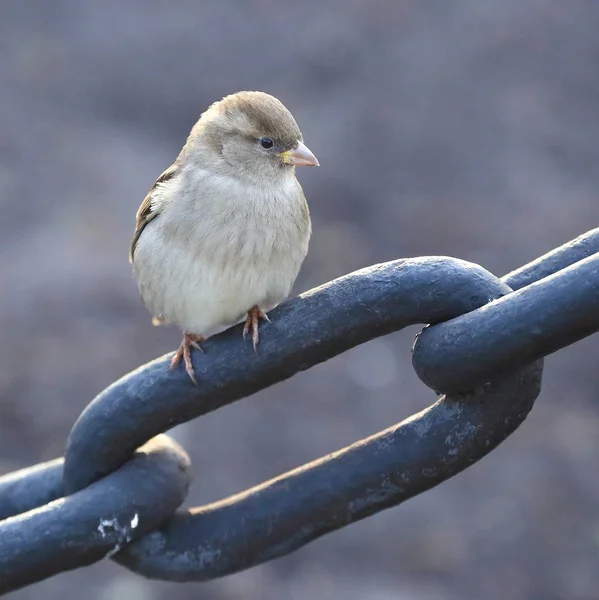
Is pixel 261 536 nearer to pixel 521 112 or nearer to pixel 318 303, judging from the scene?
pixel 318 303

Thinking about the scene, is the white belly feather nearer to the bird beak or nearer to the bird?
the bird

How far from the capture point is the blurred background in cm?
428

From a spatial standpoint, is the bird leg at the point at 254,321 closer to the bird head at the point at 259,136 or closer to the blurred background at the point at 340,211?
the bird head at the point at 259,136

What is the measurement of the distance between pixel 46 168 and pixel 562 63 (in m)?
3.32

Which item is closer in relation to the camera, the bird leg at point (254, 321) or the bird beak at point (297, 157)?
the bird leg at point (254, 321)

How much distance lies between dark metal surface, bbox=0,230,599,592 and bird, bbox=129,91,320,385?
45cm

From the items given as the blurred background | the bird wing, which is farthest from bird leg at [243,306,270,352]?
the blurred background

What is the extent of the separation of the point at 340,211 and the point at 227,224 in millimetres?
3560

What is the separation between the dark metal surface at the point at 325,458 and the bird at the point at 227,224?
1.47 feet

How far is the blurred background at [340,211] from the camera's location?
14.0 ft

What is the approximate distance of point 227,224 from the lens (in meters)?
2.46

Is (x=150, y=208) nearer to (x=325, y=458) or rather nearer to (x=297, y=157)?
(x=297, y=157)

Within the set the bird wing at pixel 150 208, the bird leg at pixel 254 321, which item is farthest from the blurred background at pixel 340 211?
the bird leg at pixel 254 321

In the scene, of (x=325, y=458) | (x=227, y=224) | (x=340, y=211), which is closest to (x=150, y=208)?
(x=227, y=224)
